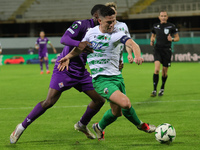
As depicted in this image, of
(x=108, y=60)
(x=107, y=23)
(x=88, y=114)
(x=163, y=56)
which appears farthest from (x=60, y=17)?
(x=107, y=23)

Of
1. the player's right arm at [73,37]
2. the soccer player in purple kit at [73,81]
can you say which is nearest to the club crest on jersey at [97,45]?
the player's right arm at [73,37]

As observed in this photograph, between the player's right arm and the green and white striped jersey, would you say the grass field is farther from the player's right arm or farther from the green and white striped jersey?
the player's right arm

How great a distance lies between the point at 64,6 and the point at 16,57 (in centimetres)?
995

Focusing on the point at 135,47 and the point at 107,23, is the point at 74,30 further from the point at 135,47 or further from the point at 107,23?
the point at 135,47

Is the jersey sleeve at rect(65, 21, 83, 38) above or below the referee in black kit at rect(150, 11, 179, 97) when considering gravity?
above

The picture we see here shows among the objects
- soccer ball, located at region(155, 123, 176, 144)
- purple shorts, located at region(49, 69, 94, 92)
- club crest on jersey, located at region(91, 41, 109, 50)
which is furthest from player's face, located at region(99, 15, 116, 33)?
soccer ball, located at region(155, 123, 176, 144)

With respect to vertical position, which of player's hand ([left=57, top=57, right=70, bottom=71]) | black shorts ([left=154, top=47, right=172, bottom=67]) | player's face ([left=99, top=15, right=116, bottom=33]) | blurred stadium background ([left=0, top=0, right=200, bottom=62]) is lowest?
blurred stadium background ([left=0, top=0, right=200, bottom=62])

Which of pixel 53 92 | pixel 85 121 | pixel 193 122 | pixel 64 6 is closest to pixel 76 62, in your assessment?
pixel 53 92

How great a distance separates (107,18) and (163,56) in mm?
6523

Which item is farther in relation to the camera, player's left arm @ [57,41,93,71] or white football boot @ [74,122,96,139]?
white football boot @ [74,122,96,139]

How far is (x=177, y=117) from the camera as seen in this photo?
7.74 meters

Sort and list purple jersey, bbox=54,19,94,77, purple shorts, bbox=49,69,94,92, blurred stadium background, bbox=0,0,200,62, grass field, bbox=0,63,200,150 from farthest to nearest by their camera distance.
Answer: blurred stadium background, bbox=0,0,200,62
purple shorts, bbox=49,69,94,92
purple jersey, bbox=54,19,94,77
grass field, bbox=0,63,200,150

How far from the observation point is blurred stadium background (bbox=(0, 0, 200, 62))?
119ft

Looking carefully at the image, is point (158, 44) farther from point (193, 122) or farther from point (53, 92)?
point (53, 92)
